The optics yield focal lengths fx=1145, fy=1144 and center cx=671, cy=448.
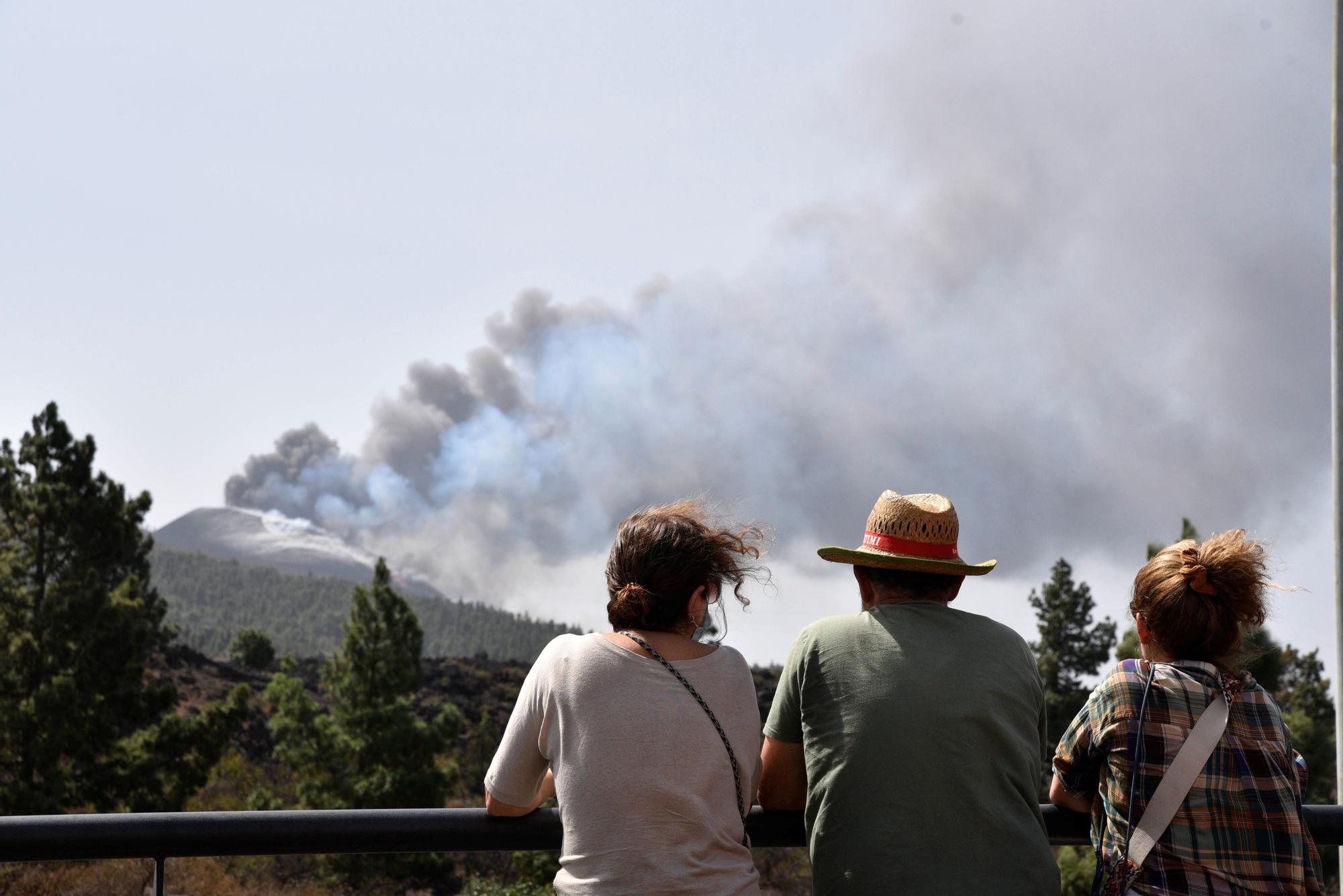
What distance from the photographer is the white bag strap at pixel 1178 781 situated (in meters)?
2.32

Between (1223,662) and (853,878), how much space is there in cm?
91

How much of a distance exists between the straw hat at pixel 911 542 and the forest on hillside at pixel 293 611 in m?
121

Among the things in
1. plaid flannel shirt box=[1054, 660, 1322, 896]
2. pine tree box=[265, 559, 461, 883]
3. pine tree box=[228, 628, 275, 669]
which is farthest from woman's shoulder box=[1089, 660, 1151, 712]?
pine tree box=[228, 628, 275, 669]

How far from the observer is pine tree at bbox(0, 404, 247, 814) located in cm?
2120

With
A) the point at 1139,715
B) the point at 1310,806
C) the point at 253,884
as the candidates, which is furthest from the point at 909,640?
the point at 253,884

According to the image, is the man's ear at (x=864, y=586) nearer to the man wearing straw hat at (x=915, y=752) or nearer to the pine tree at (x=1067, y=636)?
the man wearing straw hat at (x=915, y=752)

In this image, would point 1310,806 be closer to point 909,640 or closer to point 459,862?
point 909,640

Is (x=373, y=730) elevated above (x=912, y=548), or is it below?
below

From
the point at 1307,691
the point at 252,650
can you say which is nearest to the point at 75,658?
the point at 1307,691

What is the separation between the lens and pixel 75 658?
21.8m

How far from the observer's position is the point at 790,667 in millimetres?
2480

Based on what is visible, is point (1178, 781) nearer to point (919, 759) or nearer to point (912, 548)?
point (919, 759)

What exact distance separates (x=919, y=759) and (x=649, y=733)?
56cm

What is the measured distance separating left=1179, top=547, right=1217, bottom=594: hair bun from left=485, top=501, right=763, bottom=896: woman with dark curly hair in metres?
0.89
